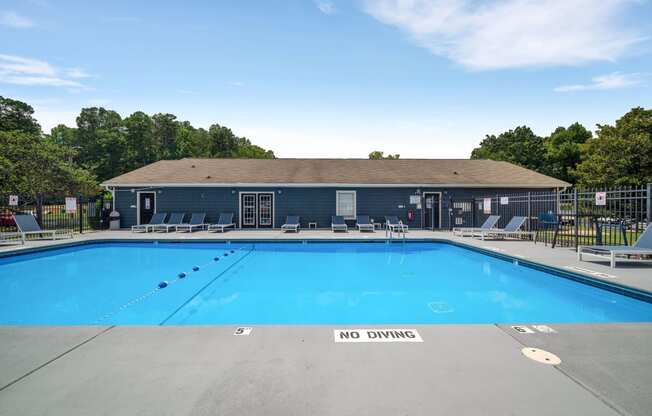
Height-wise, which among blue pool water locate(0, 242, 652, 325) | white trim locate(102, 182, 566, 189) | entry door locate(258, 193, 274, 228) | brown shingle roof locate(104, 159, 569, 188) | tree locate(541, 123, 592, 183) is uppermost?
tree locate(541, 123, 592, 183)

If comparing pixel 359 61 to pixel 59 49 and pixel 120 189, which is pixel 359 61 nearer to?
pixel 59 49

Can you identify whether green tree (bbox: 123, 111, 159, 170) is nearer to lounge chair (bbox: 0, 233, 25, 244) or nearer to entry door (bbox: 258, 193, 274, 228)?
lounge chair (bbox: 0, 233, 25, 244)

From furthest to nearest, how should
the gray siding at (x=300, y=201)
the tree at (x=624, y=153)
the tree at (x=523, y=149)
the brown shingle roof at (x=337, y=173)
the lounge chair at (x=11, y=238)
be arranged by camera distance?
the tree at (x=523, y=149)
the tree at (x=624, y=153)
the gray siding at (x=300, y=201)
the brown shingle roof at (x=337, y=173)
the lounge chair at (x=11, y=238)

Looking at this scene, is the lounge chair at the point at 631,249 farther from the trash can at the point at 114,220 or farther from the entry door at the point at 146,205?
the trash can at the point at 114,220

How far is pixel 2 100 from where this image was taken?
147 ft

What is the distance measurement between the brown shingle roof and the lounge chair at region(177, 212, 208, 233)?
1.69 metres

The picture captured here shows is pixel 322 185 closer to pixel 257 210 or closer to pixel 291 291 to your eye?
pixel 257 210

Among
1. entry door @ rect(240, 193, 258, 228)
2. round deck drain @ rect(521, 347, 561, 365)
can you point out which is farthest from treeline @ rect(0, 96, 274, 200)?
round deck drain @ rect(521, 347, 561, 365)

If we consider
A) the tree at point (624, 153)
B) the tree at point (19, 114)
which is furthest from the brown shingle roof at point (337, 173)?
the tree at point (19, 114)

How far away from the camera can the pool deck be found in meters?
2.46

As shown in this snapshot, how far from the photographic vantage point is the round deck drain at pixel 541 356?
315cm

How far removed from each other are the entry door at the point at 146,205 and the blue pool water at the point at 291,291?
587 cm

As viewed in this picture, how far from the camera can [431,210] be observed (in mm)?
17891

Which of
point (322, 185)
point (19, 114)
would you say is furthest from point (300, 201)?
point (19, 114)
